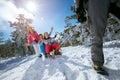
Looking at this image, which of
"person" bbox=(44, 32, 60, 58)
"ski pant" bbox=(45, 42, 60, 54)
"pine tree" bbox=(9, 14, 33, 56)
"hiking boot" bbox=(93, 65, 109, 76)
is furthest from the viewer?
"pine tree" bbox=(9, 14, 33, 56)

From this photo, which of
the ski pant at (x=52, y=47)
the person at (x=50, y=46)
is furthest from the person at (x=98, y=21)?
the ski pant at (x=52, y=47)

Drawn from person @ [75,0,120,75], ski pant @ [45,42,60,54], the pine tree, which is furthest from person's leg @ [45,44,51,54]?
the pine tree

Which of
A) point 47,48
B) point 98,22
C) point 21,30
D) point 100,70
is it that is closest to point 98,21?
point 98,22

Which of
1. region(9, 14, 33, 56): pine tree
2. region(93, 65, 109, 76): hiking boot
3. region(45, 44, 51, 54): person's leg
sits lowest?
region(93, 65, 109, 76): hiking boot

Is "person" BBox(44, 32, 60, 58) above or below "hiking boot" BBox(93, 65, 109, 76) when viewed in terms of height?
above

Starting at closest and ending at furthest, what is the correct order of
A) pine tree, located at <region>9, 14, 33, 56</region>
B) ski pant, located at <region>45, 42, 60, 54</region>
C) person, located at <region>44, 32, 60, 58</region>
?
person, located at <region>44, 32, 60, 58</region> < ski pant, located at <region>45, 42, 60, 54</region> < pine tree, located at <region>9, 14, 33, 56</region>

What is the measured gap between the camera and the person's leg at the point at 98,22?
2.46m

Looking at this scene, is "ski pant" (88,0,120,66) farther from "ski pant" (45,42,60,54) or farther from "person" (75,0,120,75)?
"ski pant" (45,42,60,54)

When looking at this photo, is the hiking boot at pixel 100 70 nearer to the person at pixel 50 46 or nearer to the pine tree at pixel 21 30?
the person at pixel 50 46

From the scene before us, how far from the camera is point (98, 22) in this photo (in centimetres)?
250

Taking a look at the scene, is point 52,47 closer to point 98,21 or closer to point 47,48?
point 47,48

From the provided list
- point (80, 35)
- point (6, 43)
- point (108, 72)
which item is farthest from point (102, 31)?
point (6, 43)

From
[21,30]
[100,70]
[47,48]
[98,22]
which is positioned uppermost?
[21,30]

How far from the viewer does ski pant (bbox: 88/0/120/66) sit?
2.46m
